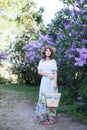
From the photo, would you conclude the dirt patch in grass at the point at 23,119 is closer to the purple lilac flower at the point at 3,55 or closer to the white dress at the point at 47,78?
the white dress at the point at 47,78

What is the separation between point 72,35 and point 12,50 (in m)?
11.0

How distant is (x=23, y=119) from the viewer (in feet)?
28.1

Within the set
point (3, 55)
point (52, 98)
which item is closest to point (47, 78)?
point (52, 98)

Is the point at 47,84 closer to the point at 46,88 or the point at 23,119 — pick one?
the point at 46,88

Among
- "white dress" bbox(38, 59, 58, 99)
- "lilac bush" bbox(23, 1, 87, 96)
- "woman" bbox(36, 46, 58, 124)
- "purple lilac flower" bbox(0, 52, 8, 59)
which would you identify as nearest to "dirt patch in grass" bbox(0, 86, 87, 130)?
"woman" bbox(36, 46, 58, 124)

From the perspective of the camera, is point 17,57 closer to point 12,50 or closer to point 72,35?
point 12,50

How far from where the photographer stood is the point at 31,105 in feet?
35.5

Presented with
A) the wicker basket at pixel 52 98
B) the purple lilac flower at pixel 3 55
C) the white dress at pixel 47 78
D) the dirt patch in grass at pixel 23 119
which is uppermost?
the purple lilac flower at pixel 3 55

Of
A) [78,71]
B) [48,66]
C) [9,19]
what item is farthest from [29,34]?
[48,66]

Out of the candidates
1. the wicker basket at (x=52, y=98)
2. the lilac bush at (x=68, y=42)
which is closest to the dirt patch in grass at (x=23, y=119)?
the wicker basket at (x=52, y=98)

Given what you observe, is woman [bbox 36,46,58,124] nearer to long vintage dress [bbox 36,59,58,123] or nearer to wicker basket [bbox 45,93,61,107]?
long vintage dress [bbox 36,59,58,123]

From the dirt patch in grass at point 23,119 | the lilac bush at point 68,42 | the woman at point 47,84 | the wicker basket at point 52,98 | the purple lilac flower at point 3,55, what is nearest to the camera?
the dirt patch in grass at point 23,119

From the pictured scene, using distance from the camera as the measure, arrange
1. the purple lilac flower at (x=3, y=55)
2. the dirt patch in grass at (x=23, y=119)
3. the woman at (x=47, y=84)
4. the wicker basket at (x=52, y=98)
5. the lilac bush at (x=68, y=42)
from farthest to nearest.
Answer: the purple lilac flower at (x=3, y=55) → the lilac bush at (x=68, y=42) → the woman at (x=47, y=84) → the wicker basket at (x=52, y=98) → the dirt patch in grass at (x=23, y=119)

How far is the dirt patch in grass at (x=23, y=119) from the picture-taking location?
304 inches
